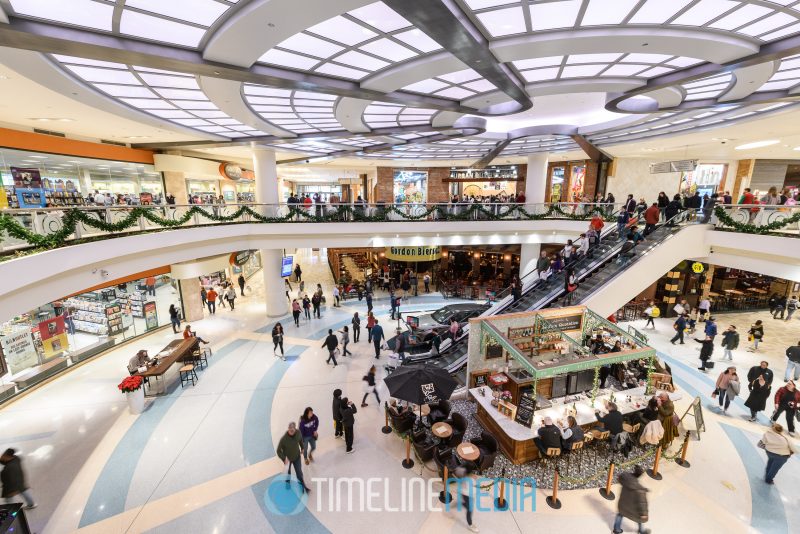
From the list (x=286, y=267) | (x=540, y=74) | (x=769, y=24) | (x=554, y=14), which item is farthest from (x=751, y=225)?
(x=286, y=267)

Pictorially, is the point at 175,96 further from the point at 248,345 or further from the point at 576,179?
the point at 576,179

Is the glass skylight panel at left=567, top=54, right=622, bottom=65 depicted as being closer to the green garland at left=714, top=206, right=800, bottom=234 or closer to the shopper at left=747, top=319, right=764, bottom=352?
the green garland at left=714, top=206, right=800, bottom=234

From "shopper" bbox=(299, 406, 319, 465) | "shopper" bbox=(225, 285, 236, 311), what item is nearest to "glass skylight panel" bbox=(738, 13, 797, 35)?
"shopper" bbox=(299, 406, 319, 465)

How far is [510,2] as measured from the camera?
13.7 feet

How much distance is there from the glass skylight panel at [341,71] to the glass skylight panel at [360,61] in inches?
8.6

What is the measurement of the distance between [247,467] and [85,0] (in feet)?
24.7

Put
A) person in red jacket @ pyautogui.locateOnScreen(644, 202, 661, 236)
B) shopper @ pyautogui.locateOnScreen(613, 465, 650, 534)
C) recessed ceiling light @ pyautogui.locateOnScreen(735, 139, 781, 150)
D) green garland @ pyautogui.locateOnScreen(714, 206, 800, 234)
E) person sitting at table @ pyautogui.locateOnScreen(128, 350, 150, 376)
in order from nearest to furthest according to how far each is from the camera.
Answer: shopper @ pyautogui.locateOnScreen(613, 465, 650, 534) → green garland @ pyautogui.locateOnScreen(714, 206, 800, 234) → person sitting at table @ pyautogui.locateOnScreen(128, 350, 150, 376) → person in red jacket @ pyautogui.locateOnScreen(644, 202, 661, 236) → recessed ceiling light @ pyautogui.locateOnScreen(735, 139, 781, 150)

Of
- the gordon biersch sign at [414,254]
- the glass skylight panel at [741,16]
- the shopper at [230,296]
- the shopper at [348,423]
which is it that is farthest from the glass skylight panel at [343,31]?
the gordon biersch sign at [414,254]

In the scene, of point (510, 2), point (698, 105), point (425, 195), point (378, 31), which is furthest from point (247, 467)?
point (425, 195)

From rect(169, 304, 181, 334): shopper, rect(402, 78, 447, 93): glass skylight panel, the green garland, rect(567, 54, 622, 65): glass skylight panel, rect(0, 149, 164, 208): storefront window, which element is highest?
rect(567, 54, 622, 65): glass skylight panel

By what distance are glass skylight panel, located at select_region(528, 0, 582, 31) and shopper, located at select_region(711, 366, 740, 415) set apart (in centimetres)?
851

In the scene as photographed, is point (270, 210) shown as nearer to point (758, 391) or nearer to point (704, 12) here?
point (704, 12)

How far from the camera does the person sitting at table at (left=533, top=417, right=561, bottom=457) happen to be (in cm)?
602

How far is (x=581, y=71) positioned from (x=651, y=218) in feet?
21.7
